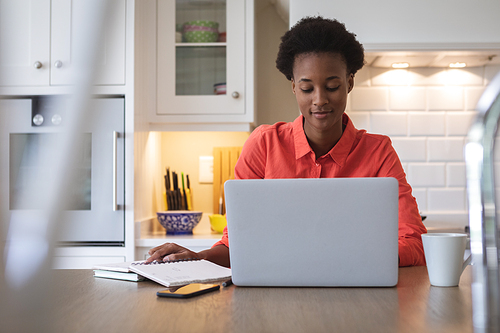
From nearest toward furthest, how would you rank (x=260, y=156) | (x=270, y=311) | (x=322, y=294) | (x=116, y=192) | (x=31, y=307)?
1. (x=31, y=307)
2. (x=270, y=311)
3. (x=322, y=294)
4. (x=260, y=156)
5. (x=116, y=192)

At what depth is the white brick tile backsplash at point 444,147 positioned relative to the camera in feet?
8.14

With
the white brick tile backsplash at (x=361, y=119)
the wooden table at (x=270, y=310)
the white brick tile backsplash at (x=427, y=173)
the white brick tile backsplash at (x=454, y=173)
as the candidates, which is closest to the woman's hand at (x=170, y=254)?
the wooden table at (x=270, y=310)

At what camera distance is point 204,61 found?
249 centimetres

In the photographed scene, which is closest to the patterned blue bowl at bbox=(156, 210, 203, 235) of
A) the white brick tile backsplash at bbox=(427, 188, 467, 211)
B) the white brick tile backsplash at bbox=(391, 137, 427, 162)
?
the white brick tile backsplash at bbox=(391, 137, 427, 162)

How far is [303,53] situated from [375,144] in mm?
355

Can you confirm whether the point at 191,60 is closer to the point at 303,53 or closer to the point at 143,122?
the point at 143,122

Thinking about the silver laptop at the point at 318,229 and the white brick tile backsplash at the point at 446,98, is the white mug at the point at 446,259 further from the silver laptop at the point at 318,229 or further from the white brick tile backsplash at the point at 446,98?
the white brick tile backsplash at the point at 446,98

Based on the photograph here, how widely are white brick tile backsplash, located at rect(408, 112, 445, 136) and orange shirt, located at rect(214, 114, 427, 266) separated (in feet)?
3.58

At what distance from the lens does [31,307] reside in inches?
7.9

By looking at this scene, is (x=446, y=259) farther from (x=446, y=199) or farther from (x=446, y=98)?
(x=446, y=98)

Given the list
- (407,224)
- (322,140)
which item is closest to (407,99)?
(322,140)

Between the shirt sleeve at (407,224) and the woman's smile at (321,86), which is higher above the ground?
the woman's smile at (321,86)

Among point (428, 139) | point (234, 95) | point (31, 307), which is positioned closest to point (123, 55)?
point (234, 95)

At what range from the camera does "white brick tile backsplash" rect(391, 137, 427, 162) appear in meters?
2.48
